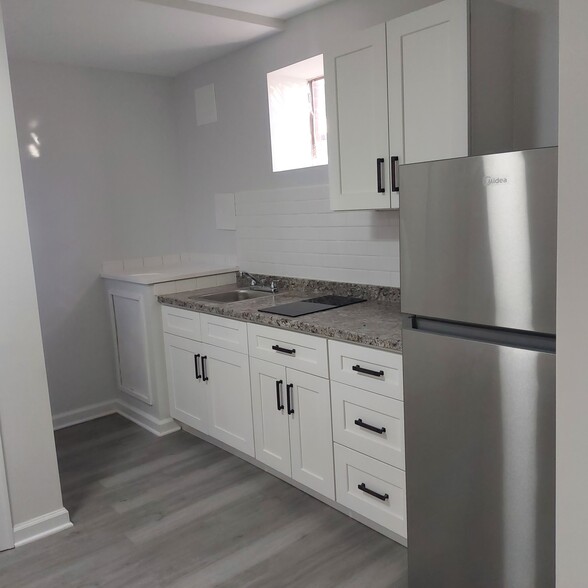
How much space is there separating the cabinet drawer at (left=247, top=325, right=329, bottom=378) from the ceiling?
161 cm

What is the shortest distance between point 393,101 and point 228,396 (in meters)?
1.71

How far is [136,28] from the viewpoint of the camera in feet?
10.3

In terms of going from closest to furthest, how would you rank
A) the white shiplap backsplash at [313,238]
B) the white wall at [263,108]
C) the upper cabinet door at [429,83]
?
the upper cabinet door at [429,83]
the white wall at [263,108]
the white shiplap backsplash at [313,238]

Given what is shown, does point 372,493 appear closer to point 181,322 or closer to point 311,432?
point 311,432

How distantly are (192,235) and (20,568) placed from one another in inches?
101

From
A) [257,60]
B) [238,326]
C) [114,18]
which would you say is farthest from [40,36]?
[238,326]

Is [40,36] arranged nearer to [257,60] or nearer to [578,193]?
[257,60]

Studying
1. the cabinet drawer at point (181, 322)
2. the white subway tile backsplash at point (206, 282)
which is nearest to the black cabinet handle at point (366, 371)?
the cabinet drawer at point (181, 322)

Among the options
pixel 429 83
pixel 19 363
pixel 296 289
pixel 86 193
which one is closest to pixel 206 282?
pixel 296 289

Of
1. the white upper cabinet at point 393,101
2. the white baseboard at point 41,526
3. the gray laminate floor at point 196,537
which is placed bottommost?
the gray laminate floor at point 196,537

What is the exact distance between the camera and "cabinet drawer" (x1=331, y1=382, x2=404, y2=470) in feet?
7.36

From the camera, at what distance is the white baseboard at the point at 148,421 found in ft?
12.1

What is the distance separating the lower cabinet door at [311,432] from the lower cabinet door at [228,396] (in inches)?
13.9

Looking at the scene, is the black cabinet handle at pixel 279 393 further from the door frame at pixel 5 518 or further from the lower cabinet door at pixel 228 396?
the door frame at pixel 5 518
